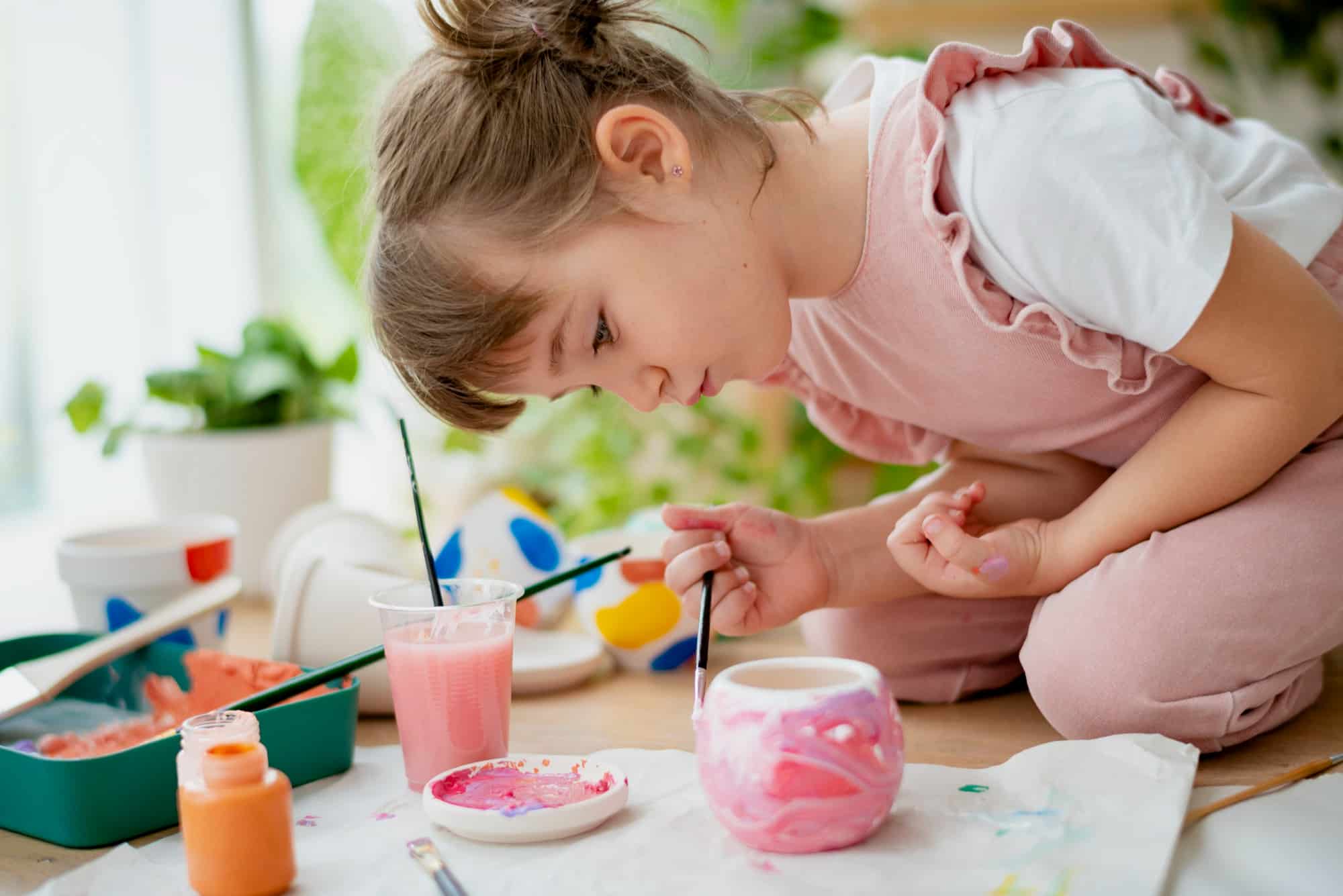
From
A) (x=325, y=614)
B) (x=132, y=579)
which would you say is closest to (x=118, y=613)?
(x=132, y=579)

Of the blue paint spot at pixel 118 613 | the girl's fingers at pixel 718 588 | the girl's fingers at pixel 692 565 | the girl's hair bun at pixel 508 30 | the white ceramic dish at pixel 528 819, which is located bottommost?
the blue paint spot at pixel 118 613

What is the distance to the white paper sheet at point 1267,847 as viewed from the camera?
2.31ft

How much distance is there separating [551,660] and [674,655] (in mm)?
125

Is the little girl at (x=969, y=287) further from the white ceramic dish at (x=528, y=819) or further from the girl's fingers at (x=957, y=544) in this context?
the white ceramic dish at (x=528, y=819)

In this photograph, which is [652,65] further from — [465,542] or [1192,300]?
[465,542]

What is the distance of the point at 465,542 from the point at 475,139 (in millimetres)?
499

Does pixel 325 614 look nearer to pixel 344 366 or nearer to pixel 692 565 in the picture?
pixel 692 565

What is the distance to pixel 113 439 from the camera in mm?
1649

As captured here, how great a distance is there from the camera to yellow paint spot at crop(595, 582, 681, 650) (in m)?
1.26

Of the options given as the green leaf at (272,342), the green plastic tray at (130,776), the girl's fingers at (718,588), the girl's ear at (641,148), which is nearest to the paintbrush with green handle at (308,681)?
the green plastic tray at (130,776)

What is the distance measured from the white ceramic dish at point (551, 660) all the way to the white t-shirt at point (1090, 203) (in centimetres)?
54

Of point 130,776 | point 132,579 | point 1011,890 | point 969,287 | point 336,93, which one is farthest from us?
point 336,93

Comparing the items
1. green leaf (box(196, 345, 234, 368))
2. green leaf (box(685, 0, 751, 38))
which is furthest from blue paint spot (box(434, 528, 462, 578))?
green leaf (box(685, 0, 751, 38))

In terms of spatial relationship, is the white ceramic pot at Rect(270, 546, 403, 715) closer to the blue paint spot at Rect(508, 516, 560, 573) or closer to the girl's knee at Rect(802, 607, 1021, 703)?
the blue paint spot at Rect(508, 516, 560, 573)
